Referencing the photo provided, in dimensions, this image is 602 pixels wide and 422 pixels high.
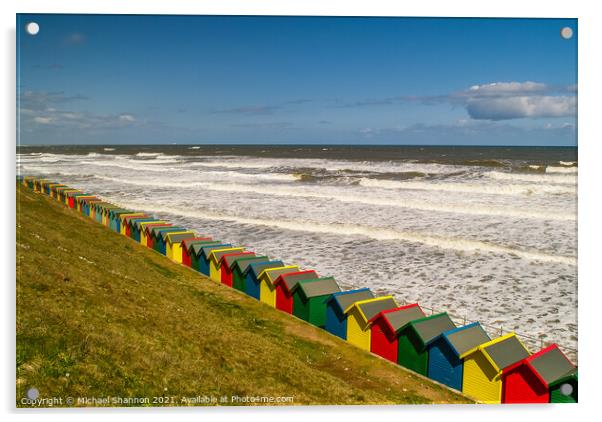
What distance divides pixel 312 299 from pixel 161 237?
41.2 feet

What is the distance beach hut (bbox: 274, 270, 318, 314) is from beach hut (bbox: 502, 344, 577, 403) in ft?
26.9

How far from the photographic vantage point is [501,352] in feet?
41.4

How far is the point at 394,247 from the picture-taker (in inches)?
1193

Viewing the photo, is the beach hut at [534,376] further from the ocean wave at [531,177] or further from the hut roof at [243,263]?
the ocean wave at [531,177]

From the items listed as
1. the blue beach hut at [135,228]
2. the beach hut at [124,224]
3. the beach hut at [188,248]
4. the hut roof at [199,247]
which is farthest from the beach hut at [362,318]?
the beach hut at [124,224]

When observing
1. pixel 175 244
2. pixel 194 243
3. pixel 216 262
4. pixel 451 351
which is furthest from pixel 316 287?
pixel 175 244

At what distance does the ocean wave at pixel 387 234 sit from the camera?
90.9ft

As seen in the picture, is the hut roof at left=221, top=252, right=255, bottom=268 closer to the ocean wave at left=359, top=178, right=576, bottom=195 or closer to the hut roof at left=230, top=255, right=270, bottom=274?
the hut roof at left=230, top=255, right=270, bottom=274

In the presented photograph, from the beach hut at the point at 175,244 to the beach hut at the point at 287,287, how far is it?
8.45 metres

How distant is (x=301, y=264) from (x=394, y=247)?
666cm

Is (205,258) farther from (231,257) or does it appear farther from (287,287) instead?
(287,287)

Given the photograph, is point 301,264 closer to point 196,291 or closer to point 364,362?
point 196,291
